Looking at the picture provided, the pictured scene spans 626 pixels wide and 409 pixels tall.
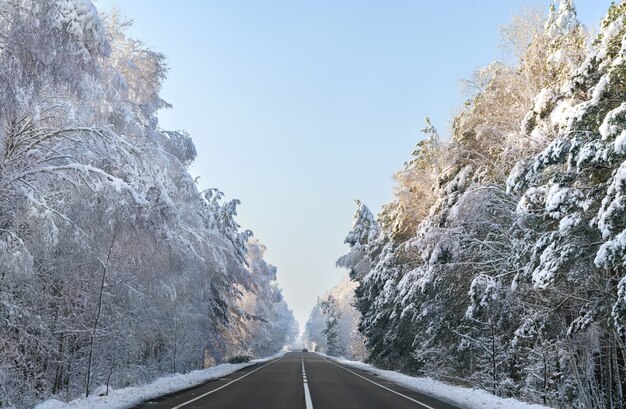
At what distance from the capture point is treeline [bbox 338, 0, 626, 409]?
9438 millimetres

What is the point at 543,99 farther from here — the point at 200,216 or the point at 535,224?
the point at 200,216

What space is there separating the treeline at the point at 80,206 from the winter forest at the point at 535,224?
835 cm

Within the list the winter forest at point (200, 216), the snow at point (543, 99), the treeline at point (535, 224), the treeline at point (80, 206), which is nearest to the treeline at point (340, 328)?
the treeline at point (535, 224)

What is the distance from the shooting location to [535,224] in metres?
12.8

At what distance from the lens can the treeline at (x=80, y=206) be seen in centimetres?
765

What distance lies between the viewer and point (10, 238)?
892cm

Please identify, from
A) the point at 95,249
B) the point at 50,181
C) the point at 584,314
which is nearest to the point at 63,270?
the point at 95,249

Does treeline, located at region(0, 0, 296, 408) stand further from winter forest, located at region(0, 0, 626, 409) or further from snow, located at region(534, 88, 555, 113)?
snow, located at region(534, 88, 555, 113)

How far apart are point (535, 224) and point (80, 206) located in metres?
10.9

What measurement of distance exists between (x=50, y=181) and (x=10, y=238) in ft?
6.37

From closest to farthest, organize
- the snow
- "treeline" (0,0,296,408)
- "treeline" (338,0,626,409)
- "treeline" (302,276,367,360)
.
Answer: "treeline" (0,0,296,408) → "treeline" (338,0,626,409) → the snow → "treeline" (302,276,367,360)

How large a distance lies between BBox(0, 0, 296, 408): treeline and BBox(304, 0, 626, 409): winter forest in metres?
8.35

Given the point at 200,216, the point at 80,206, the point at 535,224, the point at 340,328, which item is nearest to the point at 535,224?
the point at 535,224

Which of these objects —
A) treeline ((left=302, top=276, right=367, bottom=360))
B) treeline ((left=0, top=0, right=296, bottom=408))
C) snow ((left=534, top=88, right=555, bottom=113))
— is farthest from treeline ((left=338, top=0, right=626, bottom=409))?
treeline ((left=302, top=276, right=367, bottom=360))
